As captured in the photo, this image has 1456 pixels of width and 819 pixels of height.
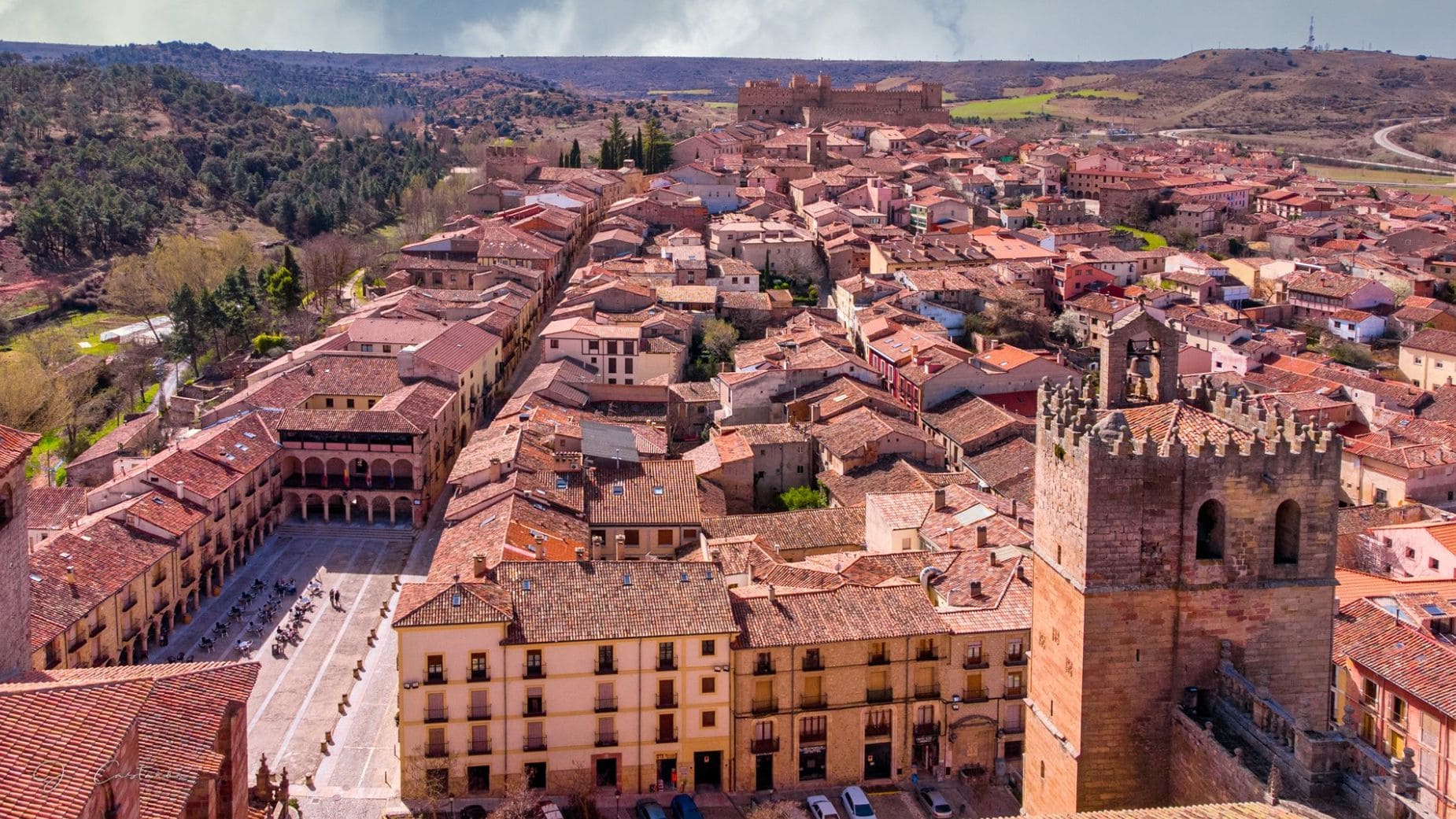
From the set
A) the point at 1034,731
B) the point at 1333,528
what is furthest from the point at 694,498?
the point at 1333,528

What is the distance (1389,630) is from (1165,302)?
4621 cm

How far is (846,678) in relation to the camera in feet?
98.8

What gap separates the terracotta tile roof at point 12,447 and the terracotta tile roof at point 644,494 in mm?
21819

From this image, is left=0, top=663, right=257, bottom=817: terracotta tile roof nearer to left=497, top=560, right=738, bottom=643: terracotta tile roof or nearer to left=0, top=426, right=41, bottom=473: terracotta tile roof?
left=0, top=426, right=41, bottom=473: terracotta tile roof

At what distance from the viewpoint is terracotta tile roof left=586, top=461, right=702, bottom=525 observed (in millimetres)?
39750

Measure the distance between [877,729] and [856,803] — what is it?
190cm

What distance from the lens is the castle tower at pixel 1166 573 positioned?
17.0 metres

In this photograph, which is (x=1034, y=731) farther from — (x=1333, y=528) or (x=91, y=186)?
(x=91, y=186)

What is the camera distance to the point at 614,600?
30.0 meters

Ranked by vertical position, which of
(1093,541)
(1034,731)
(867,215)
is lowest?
(1034,731)

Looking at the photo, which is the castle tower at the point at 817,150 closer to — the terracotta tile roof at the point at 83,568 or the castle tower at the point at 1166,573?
the terracotta tile roof at the point at 83,568

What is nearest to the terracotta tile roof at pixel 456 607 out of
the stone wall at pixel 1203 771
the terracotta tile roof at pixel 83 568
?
the terracotta tile roof at pixel 83 568

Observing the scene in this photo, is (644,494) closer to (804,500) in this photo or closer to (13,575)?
(804,500)

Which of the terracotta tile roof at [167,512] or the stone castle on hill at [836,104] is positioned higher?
the stone castle on hill at [836,104]
